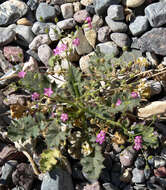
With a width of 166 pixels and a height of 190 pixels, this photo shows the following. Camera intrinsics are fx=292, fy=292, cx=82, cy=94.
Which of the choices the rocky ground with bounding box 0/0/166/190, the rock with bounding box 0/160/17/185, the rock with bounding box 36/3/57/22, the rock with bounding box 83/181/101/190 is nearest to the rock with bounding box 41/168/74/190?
the rocky ground with bounding box 0/0/166/190

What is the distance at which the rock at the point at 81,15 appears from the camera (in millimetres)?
2943

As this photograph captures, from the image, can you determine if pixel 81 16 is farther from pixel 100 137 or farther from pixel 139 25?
pixel 100 137

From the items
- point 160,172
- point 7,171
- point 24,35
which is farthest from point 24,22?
point 160,172

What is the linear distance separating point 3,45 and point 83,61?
2.95 feet

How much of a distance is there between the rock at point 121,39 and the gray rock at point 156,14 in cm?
26

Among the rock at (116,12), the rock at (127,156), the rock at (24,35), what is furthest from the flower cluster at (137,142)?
the rock at (24,35)

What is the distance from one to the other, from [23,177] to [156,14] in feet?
5.89

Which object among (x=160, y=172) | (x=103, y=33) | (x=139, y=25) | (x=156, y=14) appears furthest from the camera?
(x=103, y=33)

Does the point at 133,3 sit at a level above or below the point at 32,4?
below

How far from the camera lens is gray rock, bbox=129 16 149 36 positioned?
273 cm

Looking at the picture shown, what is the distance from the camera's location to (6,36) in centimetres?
298

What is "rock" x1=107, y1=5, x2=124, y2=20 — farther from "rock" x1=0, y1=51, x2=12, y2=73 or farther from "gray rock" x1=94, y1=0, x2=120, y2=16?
"rock" x1=0, y1=51, x2=12, y2=73

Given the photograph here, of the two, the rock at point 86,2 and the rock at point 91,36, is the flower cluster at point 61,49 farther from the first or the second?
the rock at point 86,2

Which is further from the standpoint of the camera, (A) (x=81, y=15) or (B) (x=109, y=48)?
(A) (x=81, y=15)
